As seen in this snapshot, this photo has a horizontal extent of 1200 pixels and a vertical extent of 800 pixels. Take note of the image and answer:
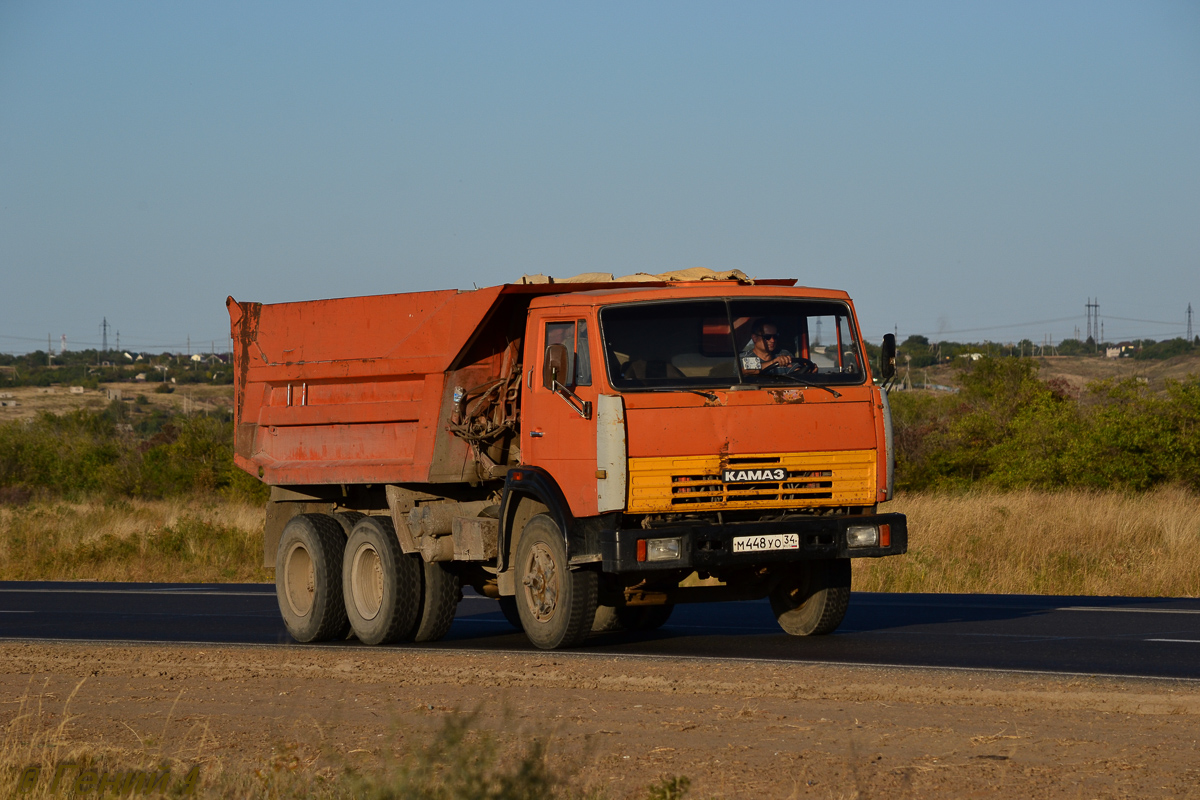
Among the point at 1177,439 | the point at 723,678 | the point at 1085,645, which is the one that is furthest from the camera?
the point at 1177,439

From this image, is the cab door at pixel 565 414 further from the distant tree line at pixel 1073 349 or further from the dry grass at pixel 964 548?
the distant tree line at pixel 1073 349

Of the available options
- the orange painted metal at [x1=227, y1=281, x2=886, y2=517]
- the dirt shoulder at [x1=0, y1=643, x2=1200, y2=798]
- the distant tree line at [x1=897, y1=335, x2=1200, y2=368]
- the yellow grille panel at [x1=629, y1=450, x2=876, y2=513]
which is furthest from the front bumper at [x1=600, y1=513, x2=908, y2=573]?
the distant tree line at [x1=897, y1=335, x2=1200, y2=368]

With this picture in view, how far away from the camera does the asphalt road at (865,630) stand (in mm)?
10781

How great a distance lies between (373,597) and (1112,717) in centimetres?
736

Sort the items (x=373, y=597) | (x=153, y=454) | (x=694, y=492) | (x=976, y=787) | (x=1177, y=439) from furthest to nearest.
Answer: (x=153, y=454) < (x=1177, y=439) < (x=373, y=597) < (x=694, y=492) < (x=976, y=787)

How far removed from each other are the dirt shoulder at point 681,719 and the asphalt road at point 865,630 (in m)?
0.93

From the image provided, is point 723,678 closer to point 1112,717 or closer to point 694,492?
point 694,492

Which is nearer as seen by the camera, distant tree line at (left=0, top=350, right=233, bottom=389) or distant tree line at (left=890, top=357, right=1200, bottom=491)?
distant tree line at (left=890, top=357, right=1200, bottom=491)

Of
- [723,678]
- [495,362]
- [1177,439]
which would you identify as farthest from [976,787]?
[1177,439]

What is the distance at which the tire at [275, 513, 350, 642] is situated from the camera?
1379cm

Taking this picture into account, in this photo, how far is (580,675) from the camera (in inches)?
405

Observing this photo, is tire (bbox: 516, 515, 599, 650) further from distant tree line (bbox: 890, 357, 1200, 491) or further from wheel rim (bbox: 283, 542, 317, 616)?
distant tree line (bbox: 890, 357, 1200, 491)

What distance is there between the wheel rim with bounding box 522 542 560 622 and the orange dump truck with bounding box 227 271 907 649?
2 centimetres

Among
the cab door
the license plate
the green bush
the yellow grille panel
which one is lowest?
the green bush
